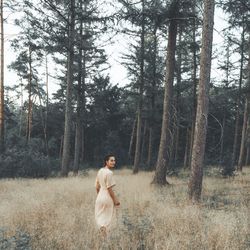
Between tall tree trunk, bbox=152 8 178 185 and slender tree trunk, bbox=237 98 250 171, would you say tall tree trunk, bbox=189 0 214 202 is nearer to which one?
tall tree trunk, bbox=152 8 178 185

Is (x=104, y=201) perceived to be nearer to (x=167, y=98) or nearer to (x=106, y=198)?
(x=106, y=198)

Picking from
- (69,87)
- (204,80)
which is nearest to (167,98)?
(204,80)

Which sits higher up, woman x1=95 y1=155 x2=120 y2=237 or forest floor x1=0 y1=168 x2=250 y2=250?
woman x1=95 y1=155 x2=120 y2=237

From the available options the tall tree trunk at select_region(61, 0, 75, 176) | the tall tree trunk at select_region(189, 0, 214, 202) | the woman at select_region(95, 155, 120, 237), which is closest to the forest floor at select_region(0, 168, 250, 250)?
the woman at select_region(95, 155, 120, 237)

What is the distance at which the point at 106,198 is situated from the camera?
7.07 meters

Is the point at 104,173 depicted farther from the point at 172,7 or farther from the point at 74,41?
the point at 74,41

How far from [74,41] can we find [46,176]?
8.06m

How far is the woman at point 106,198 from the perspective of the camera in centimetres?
695

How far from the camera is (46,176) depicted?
21.3 m

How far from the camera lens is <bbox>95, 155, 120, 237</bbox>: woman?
6.95 m

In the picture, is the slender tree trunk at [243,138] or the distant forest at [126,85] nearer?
Answer: the distant forest at [126,85]

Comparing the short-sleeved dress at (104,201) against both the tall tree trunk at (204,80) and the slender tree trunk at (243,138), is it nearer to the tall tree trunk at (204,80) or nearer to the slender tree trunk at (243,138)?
the tall tree trunk at (204,80)

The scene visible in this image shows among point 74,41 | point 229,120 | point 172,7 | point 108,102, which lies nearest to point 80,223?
point 172,7

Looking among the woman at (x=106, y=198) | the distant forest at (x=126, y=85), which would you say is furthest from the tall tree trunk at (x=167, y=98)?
the woman at (x=106, y=198)
